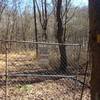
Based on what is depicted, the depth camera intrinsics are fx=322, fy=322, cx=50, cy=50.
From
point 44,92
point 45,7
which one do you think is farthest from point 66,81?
point 45,7

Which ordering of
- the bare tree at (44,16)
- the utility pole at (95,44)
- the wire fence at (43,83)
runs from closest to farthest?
the utility pole at (95,44), the wire fence at (43,83), the bare tree at (44,16)

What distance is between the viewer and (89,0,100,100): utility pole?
265cm

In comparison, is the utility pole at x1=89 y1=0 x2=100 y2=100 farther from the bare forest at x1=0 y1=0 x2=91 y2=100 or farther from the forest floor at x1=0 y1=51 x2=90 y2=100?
the forest floor at x1=0 y1=51 x2=90 y2=100

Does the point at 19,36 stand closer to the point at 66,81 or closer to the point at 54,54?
the point at 54,54

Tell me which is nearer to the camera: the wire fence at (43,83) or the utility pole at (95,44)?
the utility pole at (95,44)

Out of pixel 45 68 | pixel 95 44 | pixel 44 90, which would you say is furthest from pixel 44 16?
pixel 95 44

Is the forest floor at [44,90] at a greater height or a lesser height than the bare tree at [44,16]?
lesser

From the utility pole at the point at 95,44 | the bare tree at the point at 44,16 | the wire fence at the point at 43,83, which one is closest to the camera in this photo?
the utility pole at the point at 95,44

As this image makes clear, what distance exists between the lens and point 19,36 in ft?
122

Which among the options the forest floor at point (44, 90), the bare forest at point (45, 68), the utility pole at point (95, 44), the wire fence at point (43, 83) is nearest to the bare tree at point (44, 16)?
the bare forest at point (45, 68)

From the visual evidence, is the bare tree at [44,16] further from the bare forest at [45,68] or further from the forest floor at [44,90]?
the forest floor at [44,90]

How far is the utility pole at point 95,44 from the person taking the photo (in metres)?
2.65

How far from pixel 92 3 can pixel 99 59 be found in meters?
0.47

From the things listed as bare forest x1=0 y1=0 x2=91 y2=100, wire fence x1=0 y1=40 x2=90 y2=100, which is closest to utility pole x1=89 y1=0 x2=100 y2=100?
bare forest x1=0 y1=0 x2=91 y2=100
